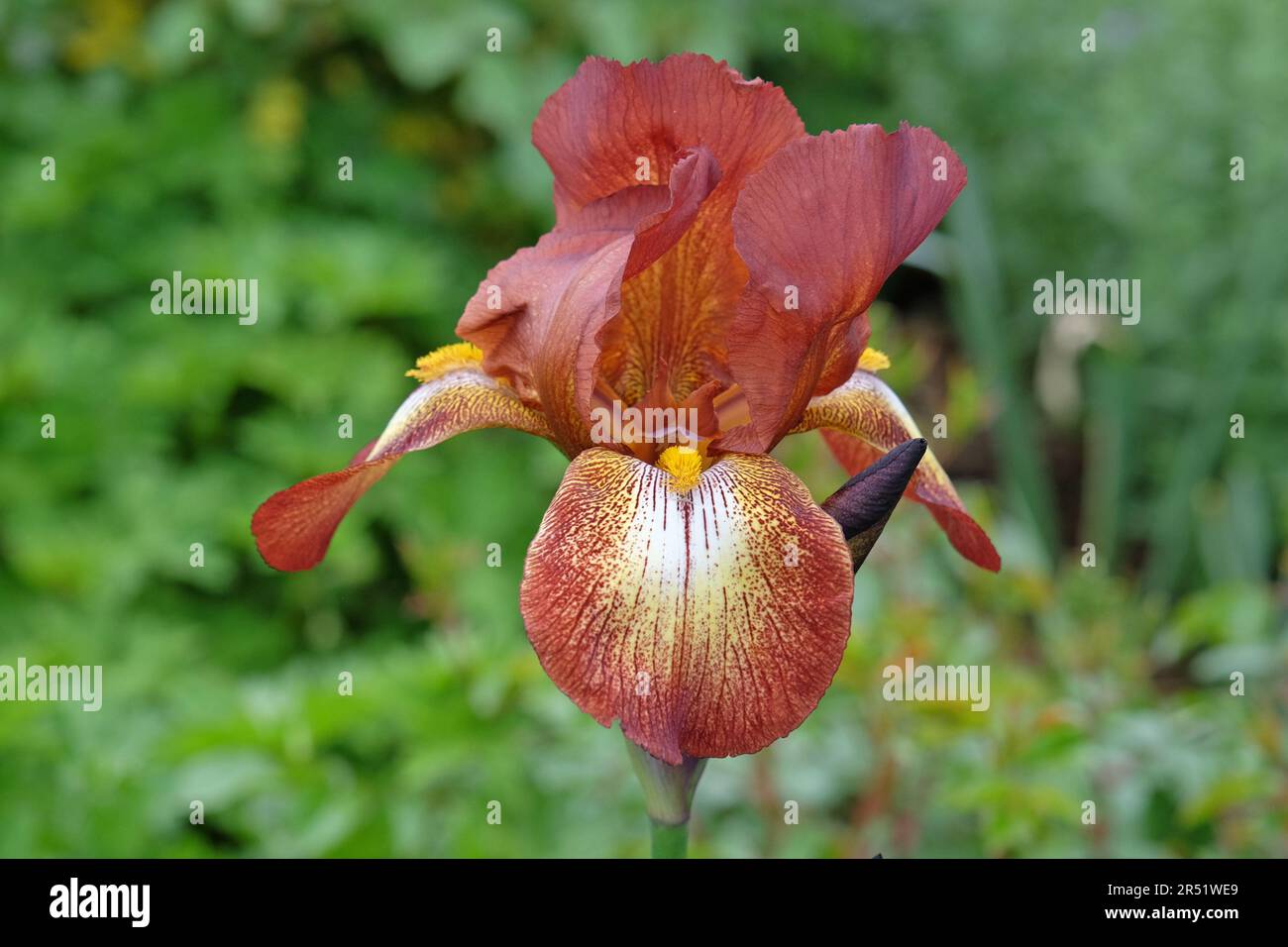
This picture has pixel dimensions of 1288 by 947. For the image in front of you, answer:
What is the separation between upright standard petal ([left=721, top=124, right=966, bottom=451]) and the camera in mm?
833

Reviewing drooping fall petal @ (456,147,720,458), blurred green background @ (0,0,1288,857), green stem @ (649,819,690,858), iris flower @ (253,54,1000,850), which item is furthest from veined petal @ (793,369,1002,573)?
blurred green background @ (0,0,1288,857)

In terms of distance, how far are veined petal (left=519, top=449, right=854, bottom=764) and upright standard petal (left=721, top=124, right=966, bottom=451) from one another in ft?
0.37

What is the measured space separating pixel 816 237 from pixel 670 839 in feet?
1.50

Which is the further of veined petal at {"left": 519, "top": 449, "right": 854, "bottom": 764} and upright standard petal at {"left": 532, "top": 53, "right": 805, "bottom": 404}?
upright standard petal at {"left": 532, "top": 53, "right": 805, "bottom": 404}

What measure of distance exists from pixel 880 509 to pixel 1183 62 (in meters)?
3.31

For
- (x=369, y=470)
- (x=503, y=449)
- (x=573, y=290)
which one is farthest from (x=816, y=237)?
(x=503, y=449)

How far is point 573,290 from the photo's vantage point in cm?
90

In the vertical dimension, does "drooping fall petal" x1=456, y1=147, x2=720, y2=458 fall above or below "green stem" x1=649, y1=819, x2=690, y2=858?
above

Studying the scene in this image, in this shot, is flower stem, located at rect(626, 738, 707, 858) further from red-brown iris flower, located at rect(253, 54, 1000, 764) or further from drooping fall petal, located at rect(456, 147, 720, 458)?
drooping fall petal, located at rect(456, 147, 720, 458)

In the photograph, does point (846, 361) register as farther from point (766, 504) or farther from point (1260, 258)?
point (1260, 258)

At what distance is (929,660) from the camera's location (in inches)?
69.9

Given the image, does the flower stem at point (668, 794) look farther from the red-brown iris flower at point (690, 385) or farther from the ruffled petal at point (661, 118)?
the ruffled petal at point (661, 118)

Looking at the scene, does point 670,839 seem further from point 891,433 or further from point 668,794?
point 891,433
